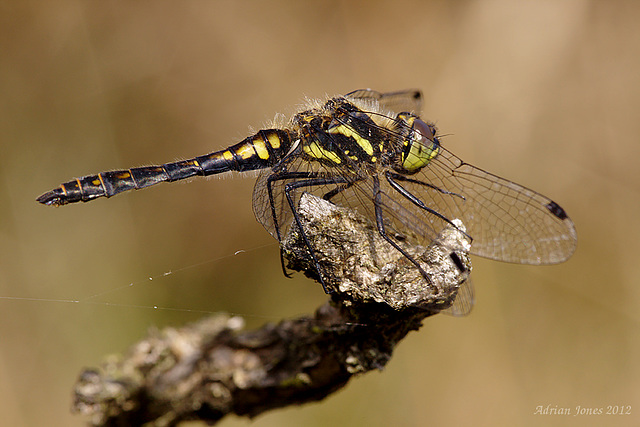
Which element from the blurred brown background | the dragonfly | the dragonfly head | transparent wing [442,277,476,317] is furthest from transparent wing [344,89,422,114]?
transparent wing [442,277,476,317]

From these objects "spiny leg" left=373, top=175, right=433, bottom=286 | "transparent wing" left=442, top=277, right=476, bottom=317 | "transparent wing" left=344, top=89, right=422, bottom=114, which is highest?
"transparent wing" left=344, top=89, right=422, bottom=114

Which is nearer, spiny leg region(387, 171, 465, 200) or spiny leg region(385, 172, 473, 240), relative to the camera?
spiny leg region(385, 172, 473, 240)

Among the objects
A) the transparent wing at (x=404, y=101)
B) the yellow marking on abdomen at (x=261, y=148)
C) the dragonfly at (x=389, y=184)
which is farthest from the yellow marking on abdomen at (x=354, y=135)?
the transparent wing at (x=404, y=101)

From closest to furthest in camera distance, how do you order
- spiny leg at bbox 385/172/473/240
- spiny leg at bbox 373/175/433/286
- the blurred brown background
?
1. spiny leg at bbox 373/175/433/286
2. spiny leg at bbox 385/172/473/240
3. the blurred brown background

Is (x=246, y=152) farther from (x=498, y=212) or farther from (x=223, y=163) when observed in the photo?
(x=498, y=212)

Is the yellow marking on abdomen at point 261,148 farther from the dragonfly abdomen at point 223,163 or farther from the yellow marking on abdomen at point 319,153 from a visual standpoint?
the yellow marking on abdomen at point 319,153

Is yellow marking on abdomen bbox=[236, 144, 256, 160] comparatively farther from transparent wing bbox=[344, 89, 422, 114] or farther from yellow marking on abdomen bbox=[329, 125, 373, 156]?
transparent wing bbox=[344, 89, 422, 114]

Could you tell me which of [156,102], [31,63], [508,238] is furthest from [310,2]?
[508,238]
